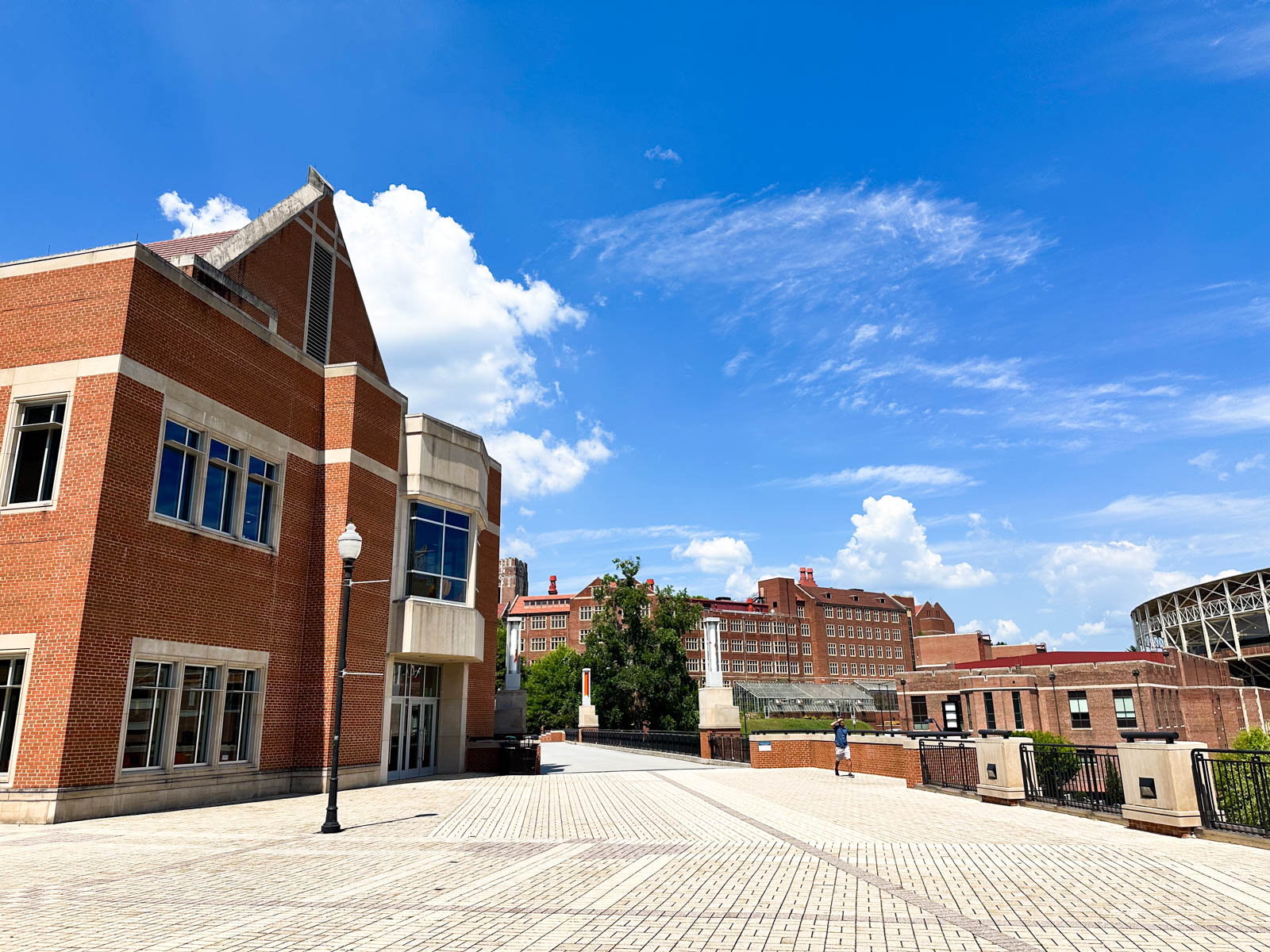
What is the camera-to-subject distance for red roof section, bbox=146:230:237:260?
2386cm

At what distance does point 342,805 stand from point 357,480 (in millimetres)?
7462

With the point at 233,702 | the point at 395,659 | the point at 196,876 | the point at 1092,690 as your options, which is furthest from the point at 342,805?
the point at 1092,690

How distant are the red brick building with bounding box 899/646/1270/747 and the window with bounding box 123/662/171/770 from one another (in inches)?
Result: 2116

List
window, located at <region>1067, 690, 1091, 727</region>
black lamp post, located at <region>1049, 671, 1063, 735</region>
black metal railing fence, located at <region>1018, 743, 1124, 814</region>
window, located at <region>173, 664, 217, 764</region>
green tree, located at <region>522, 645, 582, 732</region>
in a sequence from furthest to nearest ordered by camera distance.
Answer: green tree, located at <region>522, 645, 582, 732</region>
black lamp post, located at <region>1049, 671, 1063, 735</region>
window, located at <region>1067, 690, 1091, 727</region>
window, located at <region>173, 664, 217, 764</region>
black metal railing fence, located at <region>1018, 743, 1124, 814</region>

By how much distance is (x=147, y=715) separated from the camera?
14.7m

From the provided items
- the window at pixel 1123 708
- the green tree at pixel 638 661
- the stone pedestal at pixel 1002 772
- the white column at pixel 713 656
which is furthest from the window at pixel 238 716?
the window at pixel 1123 708

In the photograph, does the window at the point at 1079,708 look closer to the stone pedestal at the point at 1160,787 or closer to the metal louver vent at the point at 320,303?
the stone pedestal at the point at 1160,787

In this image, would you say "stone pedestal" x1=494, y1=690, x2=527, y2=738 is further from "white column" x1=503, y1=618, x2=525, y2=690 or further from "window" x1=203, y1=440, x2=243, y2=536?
"window" x1=203, y1=440, x2=243, y2=536

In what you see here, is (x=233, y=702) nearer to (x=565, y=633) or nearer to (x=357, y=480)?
(x=357, y=480)

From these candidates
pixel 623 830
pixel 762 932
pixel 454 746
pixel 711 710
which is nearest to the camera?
pixel 762 932

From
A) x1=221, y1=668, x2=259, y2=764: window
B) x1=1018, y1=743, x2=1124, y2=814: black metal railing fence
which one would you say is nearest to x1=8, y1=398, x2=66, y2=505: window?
x1=221, y1=668, x2=259, y2=764: window

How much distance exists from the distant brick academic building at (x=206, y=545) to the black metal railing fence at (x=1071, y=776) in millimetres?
13603

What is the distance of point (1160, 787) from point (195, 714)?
1630 cm

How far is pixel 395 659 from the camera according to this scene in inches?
829
